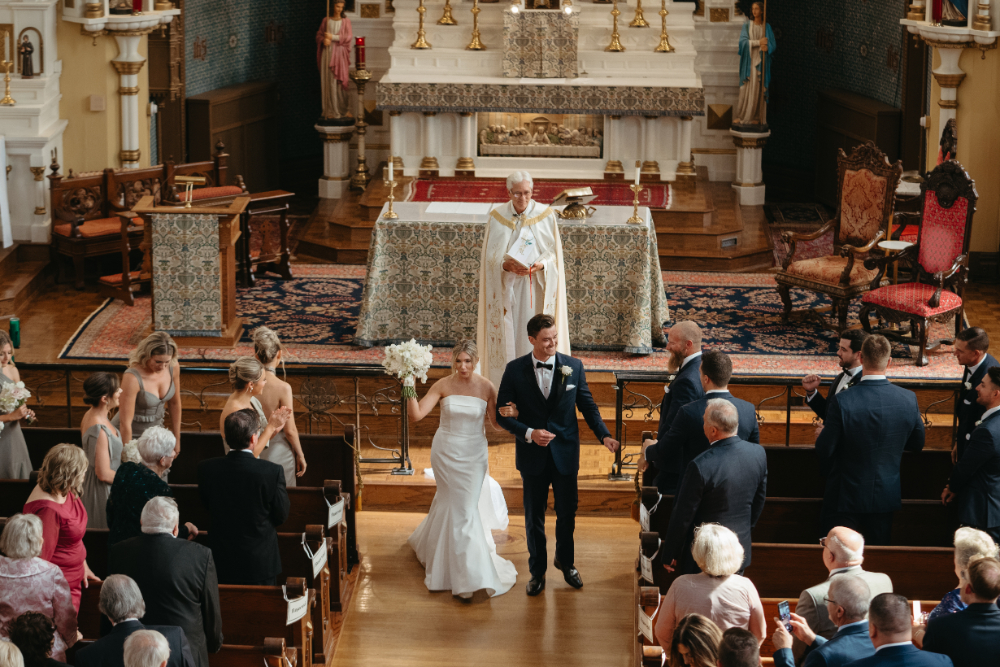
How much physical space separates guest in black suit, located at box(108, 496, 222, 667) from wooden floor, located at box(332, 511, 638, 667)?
4.32 ft

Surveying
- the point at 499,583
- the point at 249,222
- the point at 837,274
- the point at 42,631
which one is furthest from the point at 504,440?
the point at 42,631

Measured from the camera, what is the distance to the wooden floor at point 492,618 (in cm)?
584

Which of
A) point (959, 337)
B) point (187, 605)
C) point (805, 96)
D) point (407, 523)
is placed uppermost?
point (805, 96)

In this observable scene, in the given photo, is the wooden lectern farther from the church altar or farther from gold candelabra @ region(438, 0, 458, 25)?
gold candelabra @ region(438, 0, 458, 25)

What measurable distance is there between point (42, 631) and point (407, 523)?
3278 mm

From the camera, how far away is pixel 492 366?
8195mm

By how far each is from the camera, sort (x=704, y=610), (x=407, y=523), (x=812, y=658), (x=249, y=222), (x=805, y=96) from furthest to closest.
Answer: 1. (x=805, y=96)
2. (x=249, y=222)
3. (x=407, y=523)
4. (x=704, y=610)
5. (x=812, y=658)

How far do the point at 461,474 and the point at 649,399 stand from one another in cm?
195

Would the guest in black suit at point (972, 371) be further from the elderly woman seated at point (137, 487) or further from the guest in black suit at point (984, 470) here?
the elderly woman seated at point (137, 487)

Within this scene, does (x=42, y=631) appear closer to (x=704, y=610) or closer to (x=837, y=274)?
(x=704, y=610)

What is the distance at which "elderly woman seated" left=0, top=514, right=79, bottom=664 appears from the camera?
456cm

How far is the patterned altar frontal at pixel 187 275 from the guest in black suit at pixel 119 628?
5309mm

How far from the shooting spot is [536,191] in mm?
12703

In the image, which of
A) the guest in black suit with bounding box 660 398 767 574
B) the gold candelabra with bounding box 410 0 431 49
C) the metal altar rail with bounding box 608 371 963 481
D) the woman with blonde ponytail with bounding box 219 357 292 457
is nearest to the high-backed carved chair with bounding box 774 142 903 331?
the metal altar rail with bounding box 608 371 963 481
